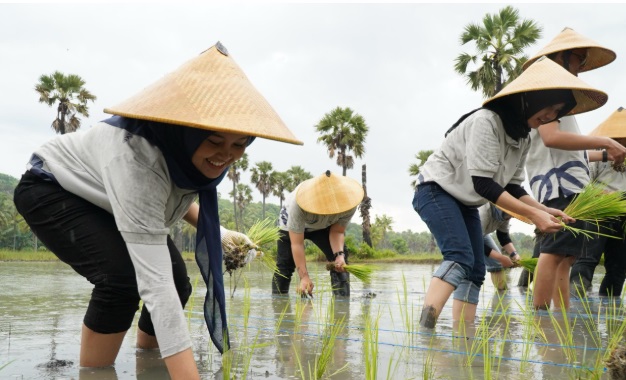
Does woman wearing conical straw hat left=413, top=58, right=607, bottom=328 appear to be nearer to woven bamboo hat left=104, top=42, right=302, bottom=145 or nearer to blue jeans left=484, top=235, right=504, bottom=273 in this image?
woven bamboo hat left=104, top=42, right=302, bottom=145

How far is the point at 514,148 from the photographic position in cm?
321

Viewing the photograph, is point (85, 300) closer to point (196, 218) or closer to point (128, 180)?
point (196, 218)

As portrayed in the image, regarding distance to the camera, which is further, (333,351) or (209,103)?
(333,351)

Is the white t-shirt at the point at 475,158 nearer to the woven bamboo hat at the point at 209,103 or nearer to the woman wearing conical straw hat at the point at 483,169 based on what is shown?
the woman wearing conical straw hat at the point at 483,169

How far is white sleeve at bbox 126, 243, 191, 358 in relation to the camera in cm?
175

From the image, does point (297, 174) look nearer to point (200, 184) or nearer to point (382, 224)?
point (382, 224)

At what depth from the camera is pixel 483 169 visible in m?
3.01

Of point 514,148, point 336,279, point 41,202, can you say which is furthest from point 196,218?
point 336,279

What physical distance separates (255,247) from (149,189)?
1277 millimetres

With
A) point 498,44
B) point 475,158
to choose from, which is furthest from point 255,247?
point 498,44

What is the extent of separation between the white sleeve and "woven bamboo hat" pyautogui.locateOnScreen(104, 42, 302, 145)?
445 mm

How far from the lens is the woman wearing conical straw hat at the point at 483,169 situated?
3.00 meters

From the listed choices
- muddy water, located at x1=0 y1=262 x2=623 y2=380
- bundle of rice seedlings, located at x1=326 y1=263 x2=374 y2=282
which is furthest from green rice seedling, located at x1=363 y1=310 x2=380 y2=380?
bundle of rice seedlings, located at x1=326 y1=263 x2=374 y2=282

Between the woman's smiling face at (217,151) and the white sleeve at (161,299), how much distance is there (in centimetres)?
32
